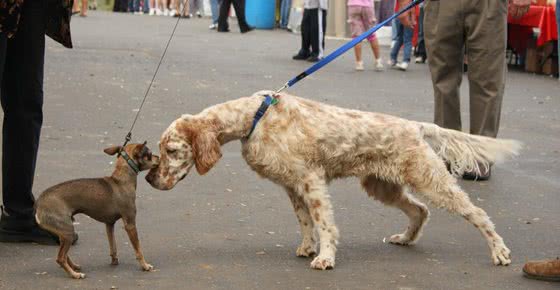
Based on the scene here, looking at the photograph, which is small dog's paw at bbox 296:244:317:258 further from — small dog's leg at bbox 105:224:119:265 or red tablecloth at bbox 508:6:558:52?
red tablecloth at bbox 508:6:558:52

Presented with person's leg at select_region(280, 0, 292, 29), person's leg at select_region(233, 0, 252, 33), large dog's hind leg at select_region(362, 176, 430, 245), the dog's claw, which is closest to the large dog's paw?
large dog's hind leg at select_region(362, 176, 430, 245)

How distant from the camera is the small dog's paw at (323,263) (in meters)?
5.69

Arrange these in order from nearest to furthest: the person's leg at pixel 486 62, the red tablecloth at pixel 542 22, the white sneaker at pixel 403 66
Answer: the person's leg at pixel 486 62, the red tablecloth at pixel 542 22, the white sneaker at pixel 403 66

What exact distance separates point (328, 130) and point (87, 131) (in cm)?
462

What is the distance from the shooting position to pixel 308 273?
5617mm

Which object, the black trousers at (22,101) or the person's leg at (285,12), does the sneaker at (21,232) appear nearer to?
the black trousers at (22,101)

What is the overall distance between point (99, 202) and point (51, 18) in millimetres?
1159

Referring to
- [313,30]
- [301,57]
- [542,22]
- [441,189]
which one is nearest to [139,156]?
[441,189]

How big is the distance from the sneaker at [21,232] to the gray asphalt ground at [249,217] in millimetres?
58

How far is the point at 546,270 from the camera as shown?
219 inches

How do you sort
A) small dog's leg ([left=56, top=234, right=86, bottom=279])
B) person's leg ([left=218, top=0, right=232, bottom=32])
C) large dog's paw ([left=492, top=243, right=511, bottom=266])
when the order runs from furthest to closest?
person's leg ([left=218, top=0, right=232, bottom=32])
large dog's paw ([left=492, top=243, right=511, bottom=266])
small dog's leg ([left=56, top=234, right=86, bottom=279])

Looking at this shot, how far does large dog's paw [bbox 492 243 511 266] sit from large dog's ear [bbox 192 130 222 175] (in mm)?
1558

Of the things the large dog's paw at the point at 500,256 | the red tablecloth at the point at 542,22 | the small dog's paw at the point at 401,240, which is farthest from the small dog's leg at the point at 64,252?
the red tablecloth at the point at 542,22

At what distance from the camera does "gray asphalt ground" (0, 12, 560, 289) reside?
552 centimetres
